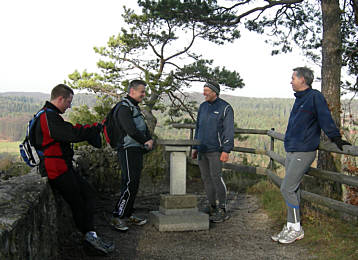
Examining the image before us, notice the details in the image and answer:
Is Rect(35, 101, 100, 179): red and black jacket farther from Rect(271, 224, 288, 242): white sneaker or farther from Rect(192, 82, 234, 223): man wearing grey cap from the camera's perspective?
Rect(271, 224, 288, 242): white sneaker

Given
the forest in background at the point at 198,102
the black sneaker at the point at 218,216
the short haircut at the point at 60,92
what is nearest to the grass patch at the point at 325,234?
the black sneaker at the point at 218,216

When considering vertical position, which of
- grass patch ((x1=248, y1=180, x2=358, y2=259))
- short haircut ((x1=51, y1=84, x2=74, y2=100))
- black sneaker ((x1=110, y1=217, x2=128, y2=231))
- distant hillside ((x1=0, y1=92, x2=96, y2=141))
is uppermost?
short haircut ((x1=51, y1=84, x2=74, y2=100))

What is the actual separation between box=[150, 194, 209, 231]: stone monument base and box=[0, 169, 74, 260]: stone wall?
1369 mm

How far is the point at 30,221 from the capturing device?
8.34ft

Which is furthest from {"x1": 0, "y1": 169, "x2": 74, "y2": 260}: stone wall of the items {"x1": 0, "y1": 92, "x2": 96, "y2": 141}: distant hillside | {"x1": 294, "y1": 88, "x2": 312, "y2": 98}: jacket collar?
{"x1": 0, "y1": 92, "x2": 96, "y2": 141}: distant hillside

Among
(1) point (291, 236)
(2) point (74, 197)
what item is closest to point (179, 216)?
(1) point (291, 236)

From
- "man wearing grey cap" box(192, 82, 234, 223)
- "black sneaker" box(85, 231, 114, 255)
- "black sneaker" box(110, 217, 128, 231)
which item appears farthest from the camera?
"man wearing grey cap" box(192, 82, 234, 223)

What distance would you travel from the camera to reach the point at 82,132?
11.9ft

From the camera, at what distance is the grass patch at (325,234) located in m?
3.80

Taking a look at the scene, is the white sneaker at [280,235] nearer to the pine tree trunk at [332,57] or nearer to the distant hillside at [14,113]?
the pine tree trunk at [332,57]

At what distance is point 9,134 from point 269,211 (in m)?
58.7

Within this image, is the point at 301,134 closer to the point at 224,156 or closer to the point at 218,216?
the point at 224,156

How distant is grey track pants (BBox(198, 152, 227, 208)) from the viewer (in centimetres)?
513

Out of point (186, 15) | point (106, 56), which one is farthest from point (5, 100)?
point (186, 15)
